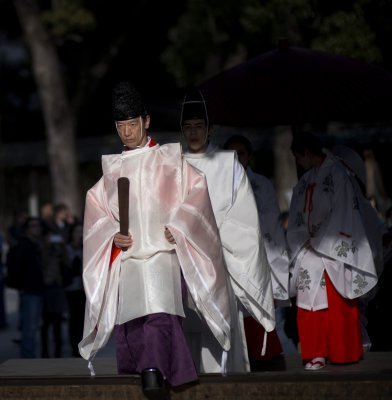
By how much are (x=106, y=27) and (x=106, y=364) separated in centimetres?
2145

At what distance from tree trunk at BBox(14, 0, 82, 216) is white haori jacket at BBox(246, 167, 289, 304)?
56.7 ft

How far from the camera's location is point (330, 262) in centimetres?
775

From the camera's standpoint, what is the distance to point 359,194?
7949mm

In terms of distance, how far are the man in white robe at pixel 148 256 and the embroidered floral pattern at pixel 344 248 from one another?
147 cm

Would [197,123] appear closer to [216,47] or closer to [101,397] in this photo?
[101,397]

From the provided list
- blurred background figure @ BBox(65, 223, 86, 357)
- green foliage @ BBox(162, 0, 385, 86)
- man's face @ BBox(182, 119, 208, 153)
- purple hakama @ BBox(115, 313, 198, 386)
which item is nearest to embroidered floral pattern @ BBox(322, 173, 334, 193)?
man's face @ BBox(182, 119, 208, 153)

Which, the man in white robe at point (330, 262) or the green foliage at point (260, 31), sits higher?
the green foliage at point (260, 31)

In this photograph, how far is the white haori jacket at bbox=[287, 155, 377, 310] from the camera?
7719 millimetres

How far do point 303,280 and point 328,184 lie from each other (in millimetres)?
611

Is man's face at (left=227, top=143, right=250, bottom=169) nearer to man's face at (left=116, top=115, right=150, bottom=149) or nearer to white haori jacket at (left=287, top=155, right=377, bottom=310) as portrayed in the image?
white haori jacket at (left=287, top=155, right=377, bottom=310)

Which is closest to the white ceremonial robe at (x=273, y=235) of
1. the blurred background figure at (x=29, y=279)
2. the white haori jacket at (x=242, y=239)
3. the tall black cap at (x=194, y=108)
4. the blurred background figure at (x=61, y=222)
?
the white haori jacket at (x=242, y=239)

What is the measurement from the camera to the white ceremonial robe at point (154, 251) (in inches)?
246

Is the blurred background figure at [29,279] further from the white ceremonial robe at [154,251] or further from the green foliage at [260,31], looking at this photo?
the white ceremonial robe at [154,251]

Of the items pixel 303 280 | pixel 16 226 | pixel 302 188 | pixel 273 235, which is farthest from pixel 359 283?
pixel 16 226
